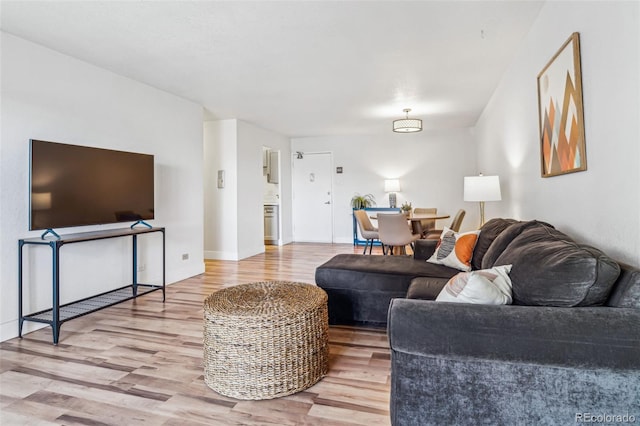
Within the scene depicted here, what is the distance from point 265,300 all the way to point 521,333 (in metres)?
1.34

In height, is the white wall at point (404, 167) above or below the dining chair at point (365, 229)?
above

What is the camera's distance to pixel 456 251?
9.68ft

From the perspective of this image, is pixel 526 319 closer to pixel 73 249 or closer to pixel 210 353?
pixel 210 353

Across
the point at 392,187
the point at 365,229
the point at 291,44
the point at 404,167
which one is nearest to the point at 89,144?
the point at 291,44

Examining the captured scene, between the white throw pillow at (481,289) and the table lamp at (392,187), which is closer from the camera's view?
the white throw pillow at (481,289)

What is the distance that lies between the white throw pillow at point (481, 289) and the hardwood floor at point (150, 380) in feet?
2.27

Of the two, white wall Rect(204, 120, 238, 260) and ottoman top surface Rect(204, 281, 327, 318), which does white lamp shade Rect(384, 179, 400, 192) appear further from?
ottoman top surface Rect(204, 281, 327, 318)

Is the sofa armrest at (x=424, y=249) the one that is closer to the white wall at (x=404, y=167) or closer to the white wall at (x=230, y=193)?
the white wall at (x=230, y=193)

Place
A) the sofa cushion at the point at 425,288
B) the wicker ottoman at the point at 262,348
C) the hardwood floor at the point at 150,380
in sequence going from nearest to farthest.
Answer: the hardwood floor at the point at 150,380 < the wicker ottoman at the point at 262,348 < the sofa cushion at the point at 425,288

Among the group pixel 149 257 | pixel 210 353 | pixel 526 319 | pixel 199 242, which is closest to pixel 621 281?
pixel 526 319

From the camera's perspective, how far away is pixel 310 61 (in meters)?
3.51

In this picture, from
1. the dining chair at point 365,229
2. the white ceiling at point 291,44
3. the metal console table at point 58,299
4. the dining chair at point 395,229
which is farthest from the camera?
the dining chair at point 365,229
